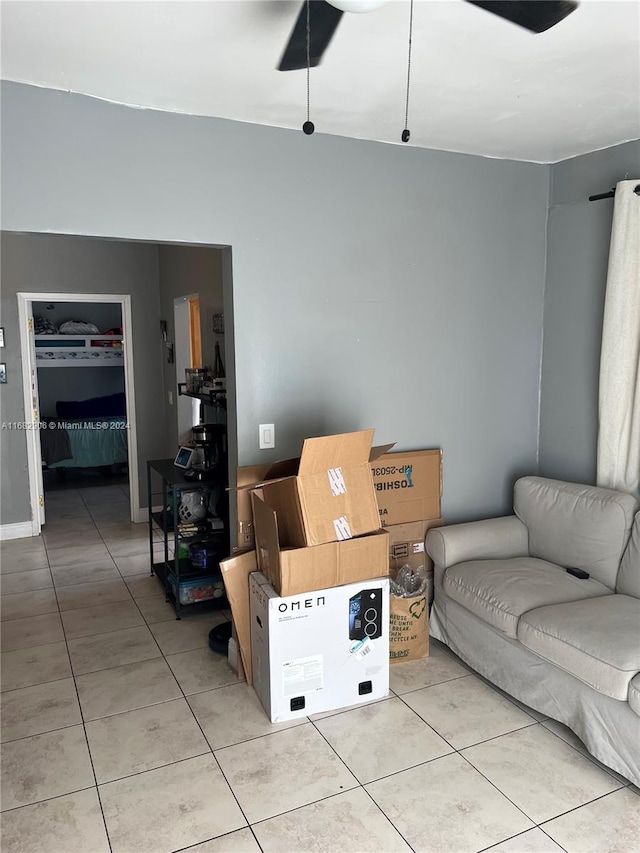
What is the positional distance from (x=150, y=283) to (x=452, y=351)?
3433 mm

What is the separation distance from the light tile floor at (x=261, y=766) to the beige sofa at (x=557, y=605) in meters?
0.17

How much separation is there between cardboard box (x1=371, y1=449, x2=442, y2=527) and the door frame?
326 cm

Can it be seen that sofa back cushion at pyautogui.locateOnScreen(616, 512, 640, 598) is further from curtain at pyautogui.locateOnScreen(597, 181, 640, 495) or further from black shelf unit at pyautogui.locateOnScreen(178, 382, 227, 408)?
black shelf unit at pyautogui.locateOnScreen(178, 382, 227, 408)

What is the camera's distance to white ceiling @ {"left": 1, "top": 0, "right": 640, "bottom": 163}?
1.89m

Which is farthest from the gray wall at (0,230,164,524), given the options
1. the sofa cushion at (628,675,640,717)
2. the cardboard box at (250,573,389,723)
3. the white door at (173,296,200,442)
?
the sofa cushion at (628,675,640,717)

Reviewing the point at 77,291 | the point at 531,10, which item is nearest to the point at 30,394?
the point at 77,291

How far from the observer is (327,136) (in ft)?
9.85

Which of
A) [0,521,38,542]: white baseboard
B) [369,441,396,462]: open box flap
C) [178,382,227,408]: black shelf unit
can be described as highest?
[178,382,227,408]: black shelf unit

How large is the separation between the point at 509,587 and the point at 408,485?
0.75 meters

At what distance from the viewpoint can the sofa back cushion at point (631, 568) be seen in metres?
2.81

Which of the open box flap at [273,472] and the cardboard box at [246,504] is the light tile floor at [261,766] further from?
the open box flap at [273,472]

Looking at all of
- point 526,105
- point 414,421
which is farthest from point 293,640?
point 526,105

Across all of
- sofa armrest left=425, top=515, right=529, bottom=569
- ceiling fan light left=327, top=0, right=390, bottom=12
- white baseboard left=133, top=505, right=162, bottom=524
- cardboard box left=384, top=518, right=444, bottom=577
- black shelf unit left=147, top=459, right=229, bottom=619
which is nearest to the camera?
ceiling fan light left=327, top=0, right=390, bottom=12

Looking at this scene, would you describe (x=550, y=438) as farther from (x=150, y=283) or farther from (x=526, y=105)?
(x=150, y=283)
